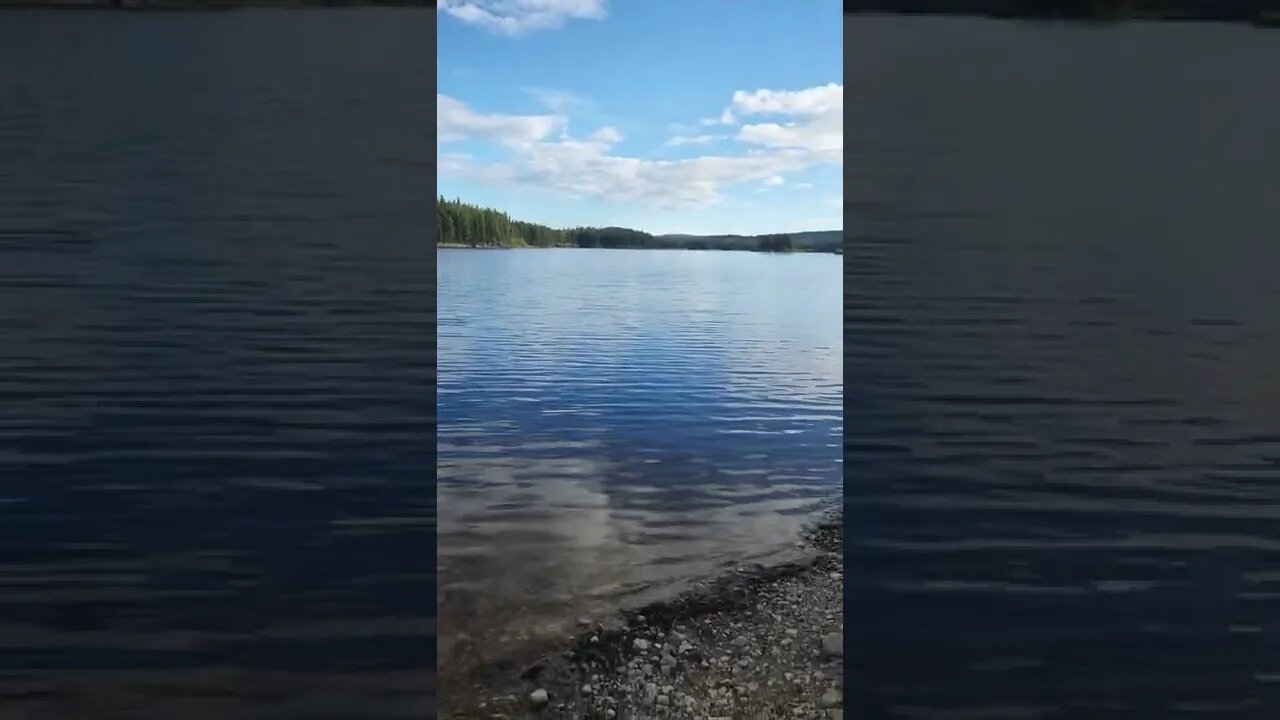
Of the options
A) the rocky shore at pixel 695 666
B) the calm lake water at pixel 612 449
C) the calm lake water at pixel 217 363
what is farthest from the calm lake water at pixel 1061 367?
the calm lake water at pixel 612 449

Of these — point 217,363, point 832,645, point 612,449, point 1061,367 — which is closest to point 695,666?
point 832,645

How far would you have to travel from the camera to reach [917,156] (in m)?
2.29

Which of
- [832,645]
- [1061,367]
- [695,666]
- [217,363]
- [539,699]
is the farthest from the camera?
[832,645]

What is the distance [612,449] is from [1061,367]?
362 centimetres

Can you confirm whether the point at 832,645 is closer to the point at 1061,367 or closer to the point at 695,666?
the point at 695,666

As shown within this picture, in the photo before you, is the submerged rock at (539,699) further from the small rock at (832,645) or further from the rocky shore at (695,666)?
A: the small rock at (832,645)

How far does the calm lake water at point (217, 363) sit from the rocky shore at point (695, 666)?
0.79m

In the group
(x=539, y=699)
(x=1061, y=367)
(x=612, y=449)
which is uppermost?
(x=1061, y=367)

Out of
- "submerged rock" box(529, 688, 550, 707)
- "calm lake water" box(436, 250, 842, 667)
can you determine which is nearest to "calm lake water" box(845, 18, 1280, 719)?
"submerged rock" box(529, 688, 550, 707)

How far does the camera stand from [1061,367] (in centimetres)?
246

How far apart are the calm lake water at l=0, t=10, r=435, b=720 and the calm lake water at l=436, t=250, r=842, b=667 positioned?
946 millimetres

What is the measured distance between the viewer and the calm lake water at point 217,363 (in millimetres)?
2105

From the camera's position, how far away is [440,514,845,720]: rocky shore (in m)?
2.64

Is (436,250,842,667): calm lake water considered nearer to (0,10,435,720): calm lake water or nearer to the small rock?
the small rock
